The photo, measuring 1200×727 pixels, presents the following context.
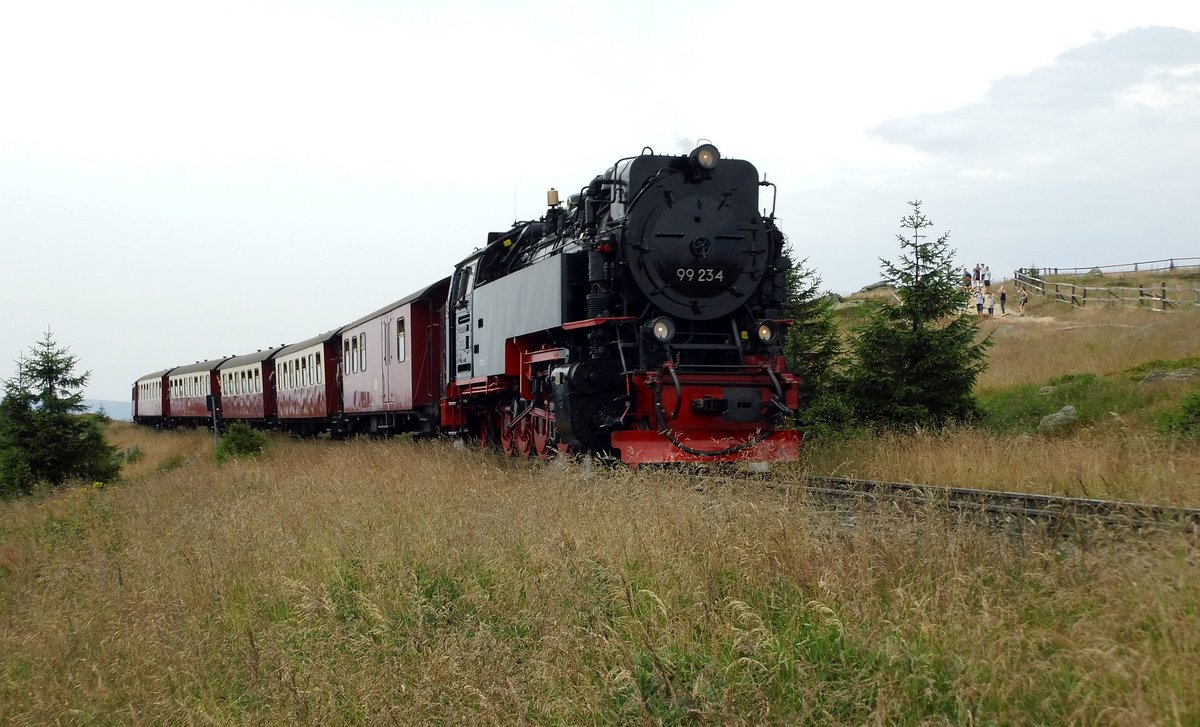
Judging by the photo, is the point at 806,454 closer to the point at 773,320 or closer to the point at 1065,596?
the point at 773,320

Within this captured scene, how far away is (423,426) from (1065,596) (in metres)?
14.6

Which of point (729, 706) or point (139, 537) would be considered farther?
point (139, 537)

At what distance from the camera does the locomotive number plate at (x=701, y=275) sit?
34.1ft

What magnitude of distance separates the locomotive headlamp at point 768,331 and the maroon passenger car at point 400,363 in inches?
293

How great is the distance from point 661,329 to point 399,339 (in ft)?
29.0

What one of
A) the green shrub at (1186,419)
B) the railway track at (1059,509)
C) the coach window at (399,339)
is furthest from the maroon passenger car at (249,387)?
the railway track at (1059,509)

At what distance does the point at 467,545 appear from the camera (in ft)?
21.6

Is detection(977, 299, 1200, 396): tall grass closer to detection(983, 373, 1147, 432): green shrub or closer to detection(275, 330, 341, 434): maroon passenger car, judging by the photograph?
detection(983, 373, 1147, 432): green shrub

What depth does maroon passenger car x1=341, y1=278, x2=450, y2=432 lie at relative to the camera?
17.0 metres

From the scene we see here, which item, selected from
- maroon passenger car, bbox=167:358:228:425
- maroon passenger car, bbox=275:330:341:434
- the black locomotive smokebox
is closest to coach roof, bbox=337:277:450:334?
maroon passenger car, bbox=275:330:341:434

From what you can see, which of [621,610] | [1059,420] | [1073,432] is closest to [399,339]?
[1059,420]

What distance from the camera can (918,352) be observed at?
42.3 ft

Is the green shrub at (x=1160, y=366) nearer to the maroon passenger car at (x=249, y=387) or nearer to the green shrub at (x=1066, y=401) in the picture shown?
the green shrub at (x=1066, y=401)

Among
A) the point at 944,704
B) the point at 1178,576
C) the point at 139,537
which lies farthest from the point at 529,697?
the point at 139,537
